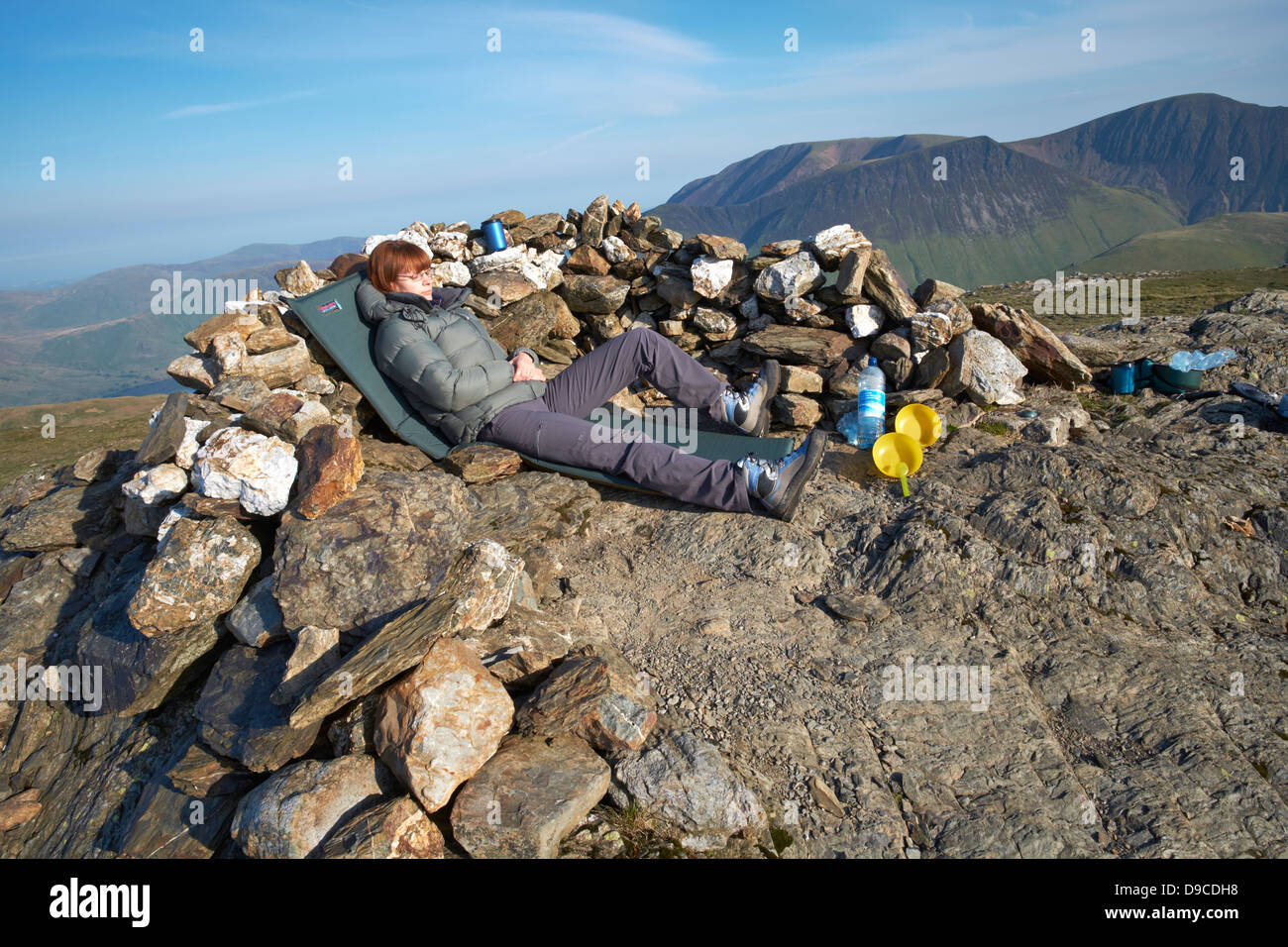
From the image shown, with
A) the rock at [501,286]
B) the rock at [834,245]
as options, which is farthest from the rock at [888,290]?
the rock at [501,286]

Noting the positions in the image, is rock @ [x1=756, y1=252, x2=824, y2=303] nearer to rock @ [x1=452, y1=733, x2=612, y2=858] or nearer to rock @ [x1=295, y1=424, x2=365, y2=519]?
rock @ [x1=295, y1=424, x2=365, y2=519]

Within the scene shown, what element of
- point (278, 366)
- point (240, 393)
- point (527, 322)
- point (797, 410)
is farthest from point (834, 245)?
point (240, 393)

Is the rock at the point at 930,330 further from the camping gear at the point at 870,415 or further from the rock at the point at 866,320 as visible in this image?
the camping gear at the point at 870,415

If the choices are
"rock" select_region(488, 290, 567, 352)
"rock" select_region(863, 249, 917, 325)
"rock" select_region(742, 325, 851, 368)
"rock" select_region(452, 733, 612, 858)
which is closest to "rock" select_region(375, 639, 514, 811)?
"rock" select_region(452, 733, 612, 858)

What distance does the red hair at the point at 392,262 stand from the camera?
7.20 metres

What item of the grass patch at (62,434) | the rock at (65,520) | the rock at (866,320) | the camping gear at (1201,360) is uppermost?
the rock at (866,320)

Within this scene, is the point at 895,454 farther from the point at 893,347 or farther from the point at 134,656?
the point at 134,656

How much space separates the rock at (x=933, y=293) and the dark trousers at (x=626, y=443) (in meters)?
3.30

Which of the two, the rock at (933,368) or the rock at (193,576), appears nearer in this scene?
the rock at (193,576)

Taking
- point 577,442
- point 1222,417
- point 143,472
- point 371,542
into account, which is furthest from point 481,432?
point 1222,417

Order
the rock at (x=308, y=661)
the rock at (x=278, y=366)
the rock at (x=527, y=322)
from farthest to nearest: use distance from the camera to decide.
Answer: the rock at (x=527, y=322), the rock at (x=278, y=366), the rock at (x=308, y=661)

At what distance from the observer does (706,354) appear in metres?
10.2

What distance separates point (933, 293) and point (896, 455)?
2943 millimetres

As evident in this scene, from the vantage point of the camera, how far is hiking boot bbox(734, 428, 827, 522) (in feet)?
20.7
